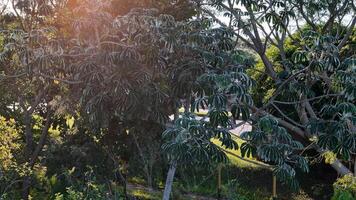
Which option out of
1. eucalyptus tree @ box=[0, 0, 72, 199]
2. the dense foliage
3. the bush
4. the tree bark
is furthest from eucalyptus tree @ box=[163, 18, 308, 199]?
the tree bark

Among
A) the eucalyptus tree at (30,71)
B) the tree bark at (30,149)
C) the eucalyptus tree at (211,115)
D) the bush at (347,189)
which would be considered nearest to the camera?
the eucalyptus tree at (211,115)

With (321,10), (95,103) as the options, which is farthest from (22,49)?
(321,10)

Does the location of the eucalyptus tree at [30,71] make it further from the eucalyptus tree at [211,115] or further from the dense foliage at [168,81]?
the eucalyptus tree at [211,115]

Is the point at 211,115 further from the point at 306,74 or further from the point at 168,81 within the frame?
the point at 306,74

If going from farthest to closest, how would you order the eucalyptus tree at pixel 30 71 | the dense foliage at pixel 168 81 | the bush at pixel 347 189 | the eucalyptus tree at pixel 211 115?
1. the bush at pixel 347 189
2. the eucalyptus tree at pixel 30 71
3. the dense foliage at pixel 168 81
4. the eucalyptus tree at pixel 211 115

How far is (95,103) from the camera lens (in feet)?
13.6

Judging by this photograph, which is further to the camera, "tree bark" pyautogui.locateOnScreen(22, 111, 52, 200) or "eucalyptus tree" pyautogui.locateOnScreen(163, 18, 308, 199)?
"tree bark" pyautogui.locateOnScreen(22, 111, 52, 200)

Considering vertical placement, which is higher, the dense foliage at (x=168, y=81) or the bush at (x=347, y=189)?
the dense foliage at (x=168, y=81)

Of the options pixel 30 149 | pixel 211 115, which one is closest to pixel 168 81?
pixel 211 115

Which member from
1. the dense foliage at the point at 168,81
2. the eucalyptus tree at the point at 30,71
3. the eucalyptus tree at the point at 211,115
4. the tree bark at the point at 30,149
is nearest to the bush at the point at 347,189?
the dense foliage at the point at 168,81

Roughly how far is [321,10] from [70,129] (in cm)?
409

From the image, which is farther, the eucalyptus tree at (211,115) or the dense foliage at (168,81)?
the dense foliage at (168,81)

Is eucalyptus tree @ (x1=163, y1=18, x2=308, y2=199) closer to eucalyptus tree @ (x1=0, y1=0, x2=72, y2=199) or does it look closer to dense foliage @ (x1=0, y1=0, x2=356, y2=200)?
dense foliage @ (x1=0, y1=0, x2=356, y2=200)

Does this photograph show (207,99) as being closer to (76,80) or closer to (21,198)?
(76,80)
